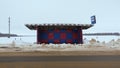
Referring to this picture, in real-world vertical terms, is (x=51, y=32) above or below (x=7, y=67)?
above

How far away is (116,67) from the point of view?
11141 mm

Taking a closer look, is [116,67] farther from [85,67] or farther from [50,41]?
[50,41]

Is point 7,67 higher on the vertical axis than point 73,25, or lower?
lower

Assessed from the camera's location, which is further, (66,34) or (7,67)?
(66,34)

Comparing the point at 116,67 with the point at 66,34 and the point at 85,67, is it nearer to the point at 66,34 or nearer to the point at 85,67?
the point at 85,67

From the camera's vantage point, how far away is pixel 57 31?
3772cm

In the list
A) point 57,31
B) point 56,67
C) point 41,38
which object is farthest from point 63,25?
point 56,67

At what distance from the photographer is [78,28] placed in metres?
38.8

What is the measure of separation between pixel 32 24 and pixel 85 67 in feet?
92.1

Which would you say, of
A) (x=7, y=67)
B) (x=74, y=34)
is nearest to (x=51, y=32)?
(x=74, y=34)

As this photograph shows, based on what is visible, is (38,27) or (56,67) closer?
(56,67)

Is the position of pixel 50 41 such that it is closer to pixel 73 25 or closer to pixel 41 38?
pixel 41 38

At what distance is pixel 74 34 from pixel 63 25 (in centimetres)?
191

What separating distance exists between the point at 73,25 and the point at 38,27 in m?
4.72
